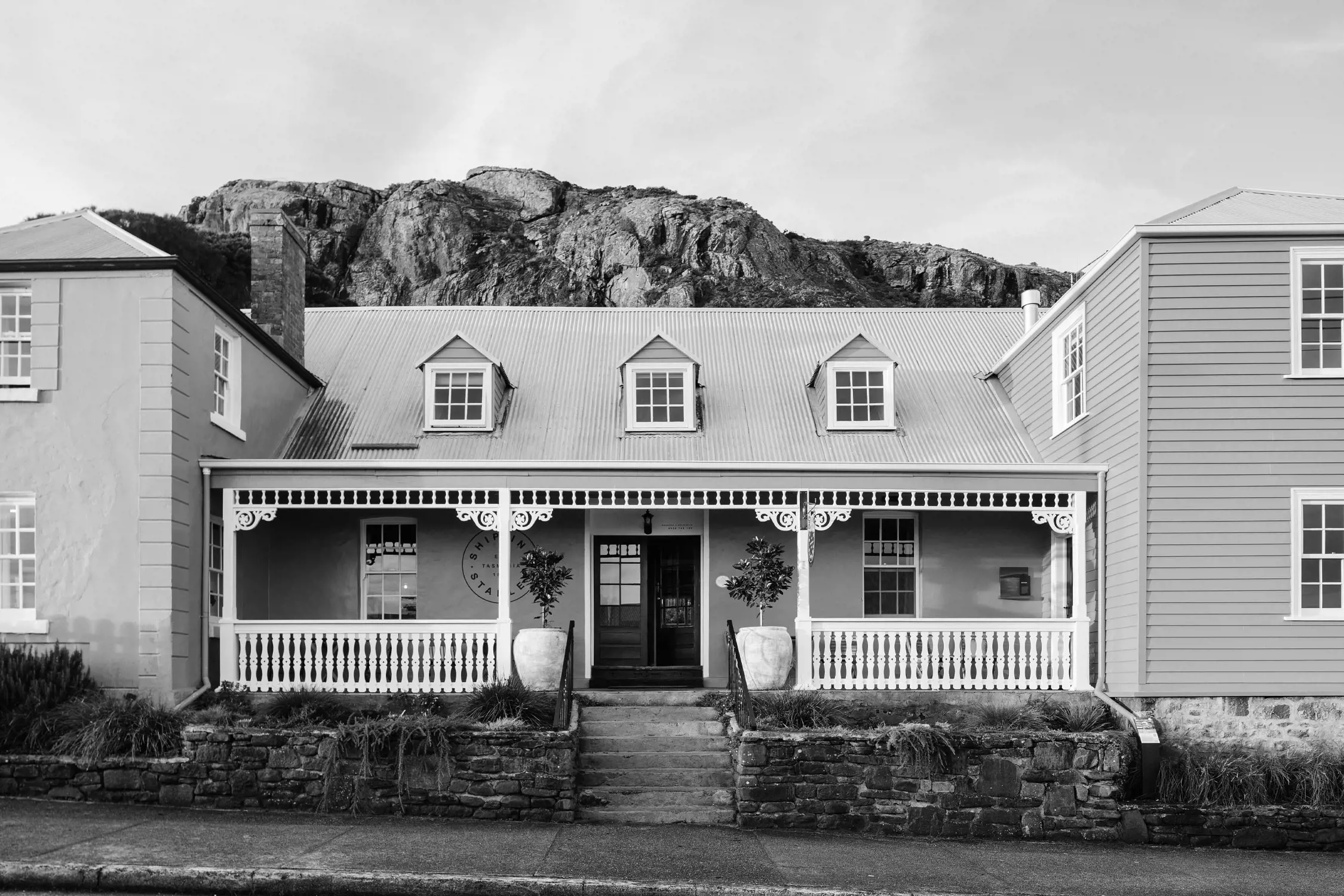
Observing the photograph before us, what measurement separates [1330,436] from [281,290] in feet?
45.1

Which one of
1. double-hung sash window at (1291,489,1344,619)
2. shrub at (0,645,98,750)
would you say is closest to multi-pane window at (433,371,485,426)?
shrub at (0,645,98,750)

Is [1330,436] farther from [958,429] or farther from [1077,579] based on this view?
[958,429]

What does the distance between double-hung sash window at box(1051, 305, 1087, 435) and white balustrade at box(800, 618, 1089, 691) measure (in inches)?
111

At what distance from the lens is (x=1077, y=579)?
14.8 m

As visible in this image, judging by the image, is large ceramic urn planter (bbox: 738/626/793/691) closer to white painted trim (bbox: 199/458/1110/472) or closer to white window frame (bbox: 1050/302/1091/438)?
white painted trim (bbox: 199/458/1110/472)

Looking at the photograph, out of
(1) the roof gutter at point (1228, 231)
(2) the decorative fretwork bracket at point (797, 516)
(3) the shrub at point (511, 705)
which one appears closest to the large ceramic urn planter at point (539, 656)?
(3) the shrub at point (511, 705)

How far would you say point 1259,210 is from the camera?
14.3 meters

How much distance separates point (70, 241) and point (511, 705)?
7.18 m

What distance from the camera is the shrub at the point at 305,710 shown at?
13164mm

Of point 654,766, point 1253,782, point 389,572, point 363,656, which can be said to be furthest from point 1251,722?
point 389,572

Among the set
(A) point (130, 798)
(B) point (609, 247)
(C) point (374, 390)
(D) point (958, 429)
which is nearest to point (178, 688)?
(A) point (130, 798)

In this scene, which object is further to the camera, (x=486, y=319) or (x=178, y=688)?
(x=486, y=319)

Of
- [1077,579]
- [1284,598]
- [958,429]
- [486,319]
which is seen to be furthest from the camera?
[486,319]

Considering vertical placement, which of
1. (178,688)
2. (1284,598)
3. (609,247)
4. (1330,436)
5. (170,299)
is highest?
(609,247)
